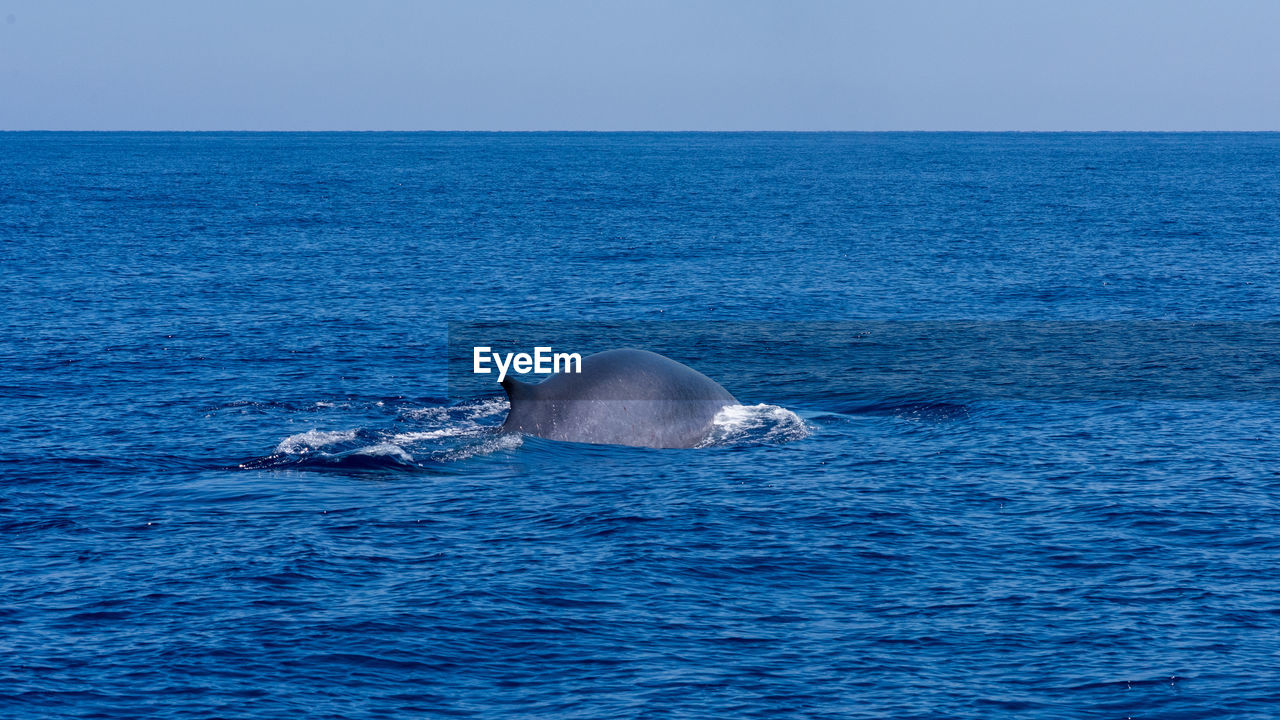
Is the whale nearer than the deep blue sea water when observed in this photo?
No

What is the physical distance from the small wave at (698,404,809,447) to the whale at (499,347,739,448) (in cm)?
101

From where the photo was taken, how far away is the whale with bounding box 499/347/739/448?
3105cm

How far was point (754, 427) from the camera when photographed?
33719mm

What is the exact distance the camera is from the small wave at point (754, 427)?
32438 millimetres

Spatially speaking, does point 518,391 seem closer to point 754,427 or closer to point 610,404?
point 610,404

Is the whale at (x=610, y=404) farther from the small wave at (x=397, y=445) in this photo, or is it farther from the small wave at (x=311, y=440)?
the small wave at (x=311, y=440)

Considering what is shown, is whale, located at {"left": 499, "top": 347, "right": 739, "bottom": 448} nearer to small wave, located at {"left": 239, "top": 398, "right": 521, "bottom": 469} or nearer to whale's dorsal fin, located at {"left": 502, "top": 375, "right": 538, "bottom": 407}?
whale's dorsal fin, located at {"left": 502, "top": 375, "right": 538, "bottom": 407}

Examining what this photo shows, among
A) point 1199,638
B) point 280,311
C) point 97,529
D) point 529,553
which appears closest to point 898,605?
point 1199,638

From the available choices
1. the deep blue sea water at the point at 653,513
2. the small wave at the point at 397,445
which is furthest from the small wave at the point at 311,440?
the deep blue sea water at the point at 653,513

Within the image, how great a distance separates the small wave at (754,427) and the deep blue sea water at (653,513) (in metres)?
0.17

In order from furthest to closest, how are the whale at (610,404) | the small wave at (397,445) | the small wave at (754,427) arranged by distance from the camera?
the small wave at (754,427), the whale at (610,404), the small wave at (397,445)

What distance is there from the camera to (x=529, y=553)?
79.4ft

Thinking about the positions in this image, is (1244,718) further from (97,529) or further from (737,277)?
(737,277)

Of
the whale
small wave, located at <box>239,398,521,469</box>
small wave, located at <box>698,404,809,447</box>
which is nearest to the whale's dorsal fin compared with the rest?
the whale
